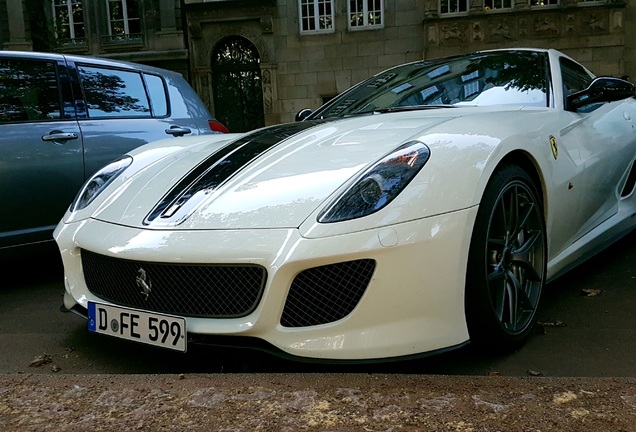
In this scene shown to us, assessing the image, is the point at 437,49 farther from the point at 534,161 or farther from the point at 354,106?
the point at 534,161

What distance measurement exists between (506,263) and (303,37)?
51.8 feet

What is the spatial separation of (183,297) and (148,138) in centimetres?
276

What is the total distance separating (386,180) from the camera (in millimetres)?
2213

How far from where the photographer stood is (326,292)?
2059 millimetres

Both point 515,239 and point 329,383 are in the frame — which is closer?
point 329,383

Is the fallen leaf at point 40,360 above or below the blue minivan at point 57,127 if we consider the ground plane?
below

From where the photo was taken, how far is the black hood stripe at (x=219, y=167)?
8.14ft

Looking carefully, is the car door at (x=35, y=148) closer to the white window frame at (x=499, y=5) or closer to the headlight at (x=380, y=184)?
the headlight at (x=380, y=184)

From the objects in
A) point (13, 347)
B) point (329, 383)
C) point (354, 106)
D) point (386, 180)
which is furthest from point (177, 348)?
point (354, 106)

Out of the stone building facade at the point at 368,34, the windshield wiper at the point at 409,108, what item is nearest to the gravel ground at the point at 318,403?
the windshield wiper at the point at 409,108

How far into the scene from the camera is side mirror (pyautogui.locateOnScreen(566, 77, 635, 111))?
3.30 meters

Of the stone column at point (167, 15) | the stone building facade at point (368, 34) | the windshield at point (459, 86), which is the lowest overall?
the windshield at point (459, 86)

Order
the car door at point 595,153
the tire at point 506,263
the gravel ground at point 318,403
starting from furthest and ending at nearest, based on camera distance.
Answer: the car door at point 595,153 < the tire at point 506,263 < the gravel ground at point 318,403

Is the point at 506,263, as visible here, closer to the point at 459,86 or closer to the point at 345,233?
the point at 345,233
